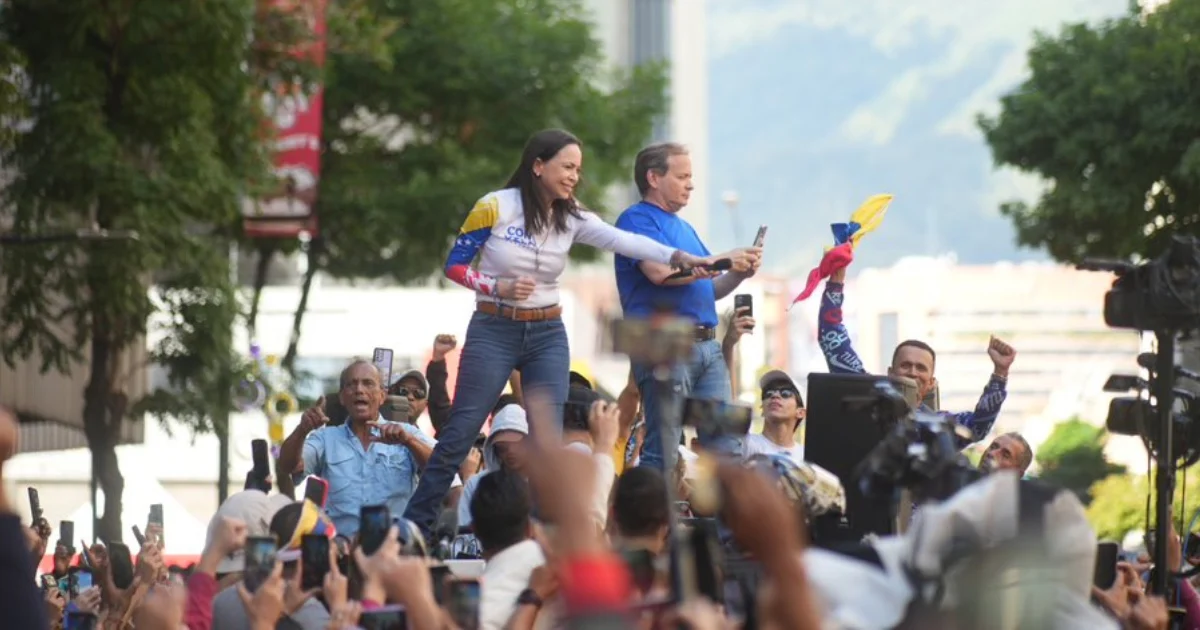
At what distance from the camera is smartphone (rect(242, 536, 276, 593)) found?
7504 millimetres

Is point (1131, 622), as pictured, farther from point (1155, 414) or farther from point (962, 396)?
point (962, 396)

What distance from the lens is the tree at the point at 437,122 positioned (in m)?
37.8

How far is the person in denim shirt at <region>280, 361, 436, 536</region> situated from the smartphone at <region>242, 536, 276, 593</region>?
160 inches

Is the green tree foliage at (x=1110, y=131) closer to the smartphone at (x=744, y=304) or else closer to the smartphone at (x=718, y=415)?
the smartphone at (x=744, y=304)

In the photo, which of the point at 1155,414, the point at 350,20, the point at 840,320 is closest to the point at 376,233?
the point at 350,20

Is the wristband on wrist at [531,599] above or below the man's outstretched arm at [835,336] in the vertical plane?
below

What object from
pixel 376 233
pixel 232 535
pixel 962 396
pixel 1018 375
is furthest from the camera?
pixel 1018 375

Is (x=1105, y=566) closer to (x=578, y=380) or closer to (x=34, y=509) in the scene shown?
(x=578, y=380)

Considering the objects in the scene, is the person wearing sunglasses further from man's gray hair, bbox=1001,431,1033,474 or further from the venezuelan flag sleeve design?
man's gray hair, bbox=1001,431,1033,474

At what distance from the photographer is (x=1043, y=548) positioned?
22.4 ft

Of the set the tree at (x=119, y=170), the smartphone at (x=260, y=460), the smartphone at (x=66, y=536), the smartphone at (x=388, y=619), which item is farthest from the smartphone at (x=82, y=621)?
the tree at (x=119, y=170)

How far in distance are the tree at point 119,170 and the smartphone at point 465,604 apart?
1785 cm

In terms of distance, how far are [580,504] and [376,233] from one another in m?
32.8

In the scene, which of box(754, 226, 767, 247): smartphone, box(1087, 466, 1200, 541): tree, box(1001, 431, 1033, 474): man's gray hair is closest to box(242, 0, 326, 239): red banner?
box(1087, 466, 1200, 541): tree
